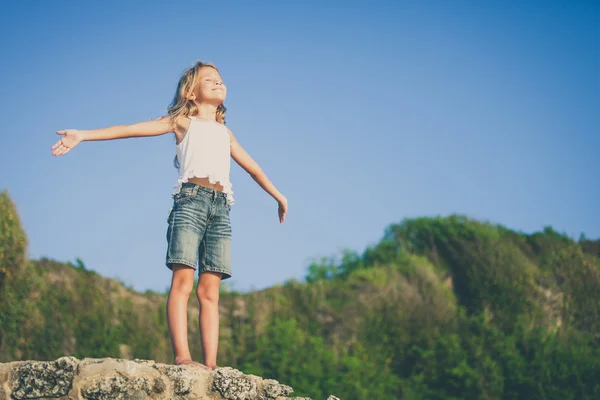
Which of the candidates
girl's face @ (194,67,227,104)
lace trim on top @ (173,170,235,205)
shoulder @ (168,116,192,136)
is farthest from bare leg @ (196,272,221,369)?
girl's face @ (194,67,227,104)

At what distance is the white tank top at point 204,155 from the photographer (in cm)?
499

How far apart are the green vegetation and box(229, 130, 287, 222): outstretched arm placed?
9.83m

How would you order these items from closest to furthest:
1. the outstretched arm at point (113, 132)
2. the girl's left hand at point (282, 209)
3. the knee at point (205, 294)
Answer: the outstretched arm at point (113, 132)
the knee at point (205, 294)
the girl's left hand at point (282, 209)

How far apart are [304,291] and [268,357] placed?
384 cm

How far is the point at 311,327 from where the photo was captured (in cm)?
1914

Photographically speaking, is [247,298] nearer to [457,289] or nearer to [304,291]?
[304,291]

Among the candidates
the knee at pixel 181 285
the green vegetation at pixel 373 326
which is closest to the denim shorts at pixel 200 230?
the knee at pixel 181 285

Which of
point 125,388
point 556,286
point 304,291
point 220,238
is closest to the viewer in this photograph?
point 125,388

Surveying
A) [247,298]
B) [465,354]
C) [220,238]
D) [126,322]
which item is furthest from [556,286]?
[220,238]

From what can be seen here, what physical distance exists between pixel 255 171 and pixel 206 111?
0.64 meters

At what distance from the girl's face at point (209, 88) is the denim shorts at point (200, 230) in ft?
2.46

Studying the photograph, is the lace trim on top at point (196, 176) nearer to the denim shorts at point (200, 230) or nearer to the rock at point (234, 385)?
the denim shorts at point (200, 230)

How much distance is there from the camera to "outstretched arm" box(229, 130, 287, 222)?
18.1 ft

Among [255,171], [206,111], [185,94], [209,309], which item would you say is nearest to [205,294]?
[209,309]
